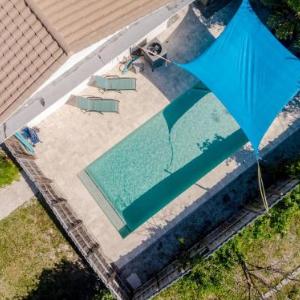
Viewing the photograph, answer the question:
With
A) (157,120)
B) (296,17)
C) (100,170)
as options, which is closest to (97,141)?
(100,170)

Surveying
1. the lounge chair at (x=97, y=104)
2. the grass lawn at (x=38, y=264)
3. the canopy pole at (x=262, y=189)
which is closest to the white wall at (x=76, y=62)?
the lounge chair at (x=97, y=104)

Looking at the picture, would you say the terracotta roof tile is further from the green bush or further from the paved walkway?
the green bush

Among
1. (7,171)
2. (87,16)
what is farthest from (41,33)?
(7,171)

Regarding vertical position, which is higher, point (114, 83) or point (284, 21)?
point (114, 83)

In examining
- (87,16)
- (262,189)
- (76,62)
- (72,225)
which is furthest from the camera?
(262,189)

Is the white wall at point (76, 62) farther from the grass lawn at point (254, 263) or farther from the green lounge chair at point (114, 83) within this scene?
the grass lawn at point (254, 263)

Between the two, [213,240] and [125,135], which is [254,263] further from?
[125,135]
